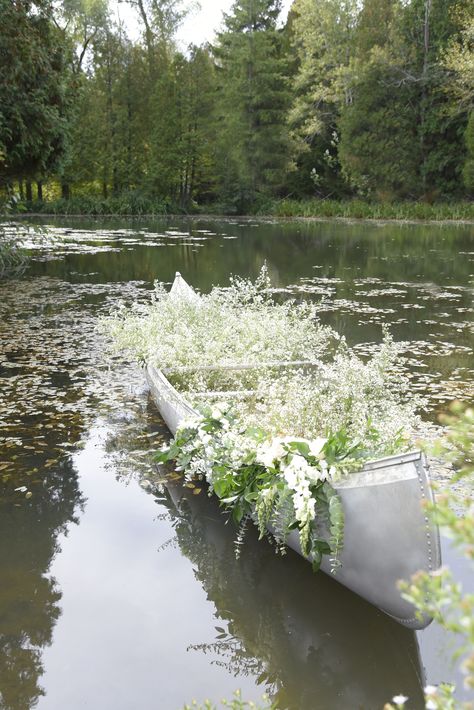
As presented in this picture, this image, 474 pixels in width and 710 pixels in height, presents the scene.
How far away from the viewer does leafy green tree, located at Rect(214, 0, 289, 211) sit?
40469 mm

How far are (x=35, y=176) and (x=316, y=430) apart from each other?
1216 centimetres

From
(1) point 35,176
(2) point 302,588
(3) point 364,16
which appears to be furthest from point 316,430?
(3) point 364,16

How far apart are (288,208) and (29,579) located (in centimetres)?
3821

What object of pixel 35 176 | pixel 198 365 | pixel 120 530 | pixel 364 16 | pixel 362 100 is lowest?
pixel 120 530

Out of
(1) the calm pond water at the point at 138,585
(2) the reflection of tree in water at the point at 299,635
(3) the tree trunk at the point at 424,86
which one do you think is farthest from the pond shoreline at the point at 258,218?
(2) the reflection of tree in water at the point at 299,635

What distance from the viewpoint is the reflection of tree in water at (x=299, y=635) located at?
115 inches

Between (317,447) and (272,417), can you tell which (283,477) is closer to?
(317,447)

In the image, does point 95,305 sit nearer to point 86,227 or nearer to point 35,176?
point 35,176

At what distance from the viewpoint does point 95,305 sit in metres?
12.0

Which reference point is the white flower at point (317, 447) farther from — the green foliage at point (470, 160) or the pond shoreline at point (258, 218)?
the green foliage at point (470, 160)

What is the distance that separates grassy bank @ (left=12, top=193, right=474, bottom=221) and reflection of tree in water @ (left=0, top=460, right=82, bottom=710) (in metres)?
31.8

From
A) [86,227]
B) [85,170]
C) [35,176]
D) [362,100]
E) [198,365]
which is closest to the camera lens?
[198,365]

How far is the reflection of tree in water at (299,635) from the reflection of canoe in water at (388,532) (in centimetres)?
18

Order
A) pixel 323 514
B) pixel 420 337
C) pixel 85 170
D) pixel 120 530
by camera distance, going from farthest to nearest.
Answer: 1. pixel 85 170
2. pixel 420 337
3. pixel 120 530
4. pixel 323 514
